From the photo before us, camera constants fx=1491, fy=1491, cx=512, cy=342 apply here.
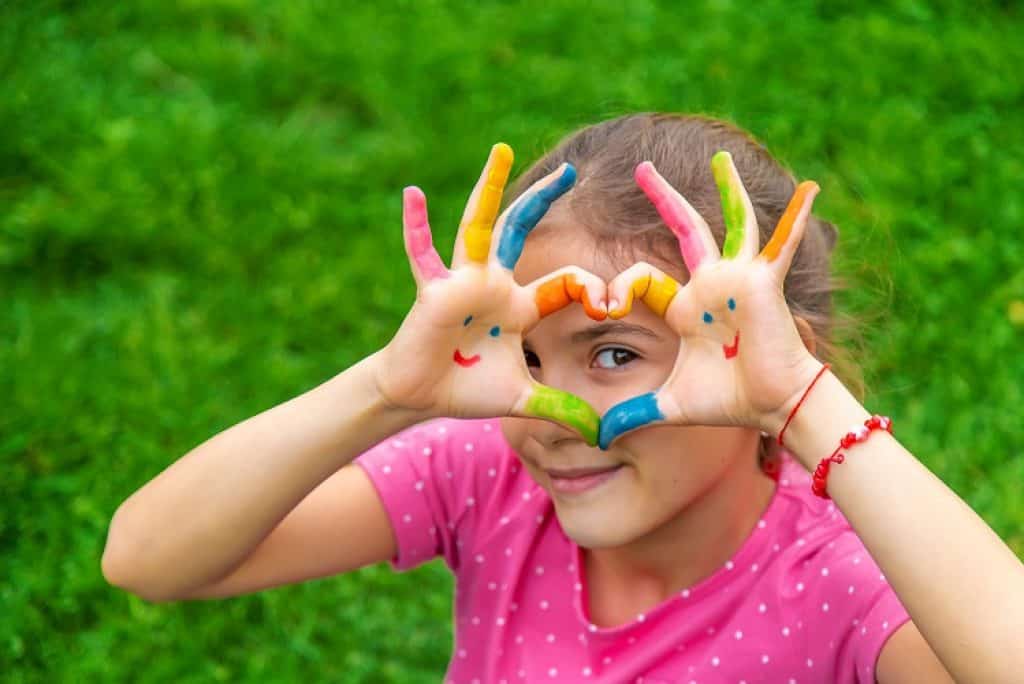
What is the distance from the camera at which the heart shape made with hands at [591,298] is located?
207cm

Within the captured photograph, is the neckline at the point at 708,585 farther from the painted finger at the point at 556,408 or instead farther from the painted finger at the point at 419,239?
the painted finger at the point at 419,239

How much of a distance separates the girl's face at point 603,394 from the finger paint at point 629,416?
65 millimetres

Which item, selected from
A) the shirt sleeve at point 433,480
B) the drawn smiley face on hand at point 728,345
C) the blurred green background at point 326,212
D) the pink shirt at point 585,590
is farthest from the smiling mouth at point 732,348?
the blurred green background at point 326,212

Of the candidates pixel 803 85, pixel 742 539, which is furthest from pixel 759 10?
pixel 742 539

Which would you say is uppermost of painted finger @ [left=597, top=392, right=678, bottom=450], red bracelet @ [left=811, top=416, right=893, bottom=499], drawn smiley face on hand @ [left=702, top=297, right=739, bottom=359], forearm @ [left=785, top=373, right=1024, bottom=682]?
drawn smiley face on hand @ [left=702, top=297, right=739, bottom=359]

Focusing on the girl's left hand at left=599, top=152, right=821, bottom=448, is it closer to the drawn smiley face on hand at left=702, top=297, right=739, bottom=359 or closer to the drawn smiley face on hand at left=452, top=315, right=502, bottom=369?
the drawn smiley face on hand at left=702, top=297, right=739, bottom=359

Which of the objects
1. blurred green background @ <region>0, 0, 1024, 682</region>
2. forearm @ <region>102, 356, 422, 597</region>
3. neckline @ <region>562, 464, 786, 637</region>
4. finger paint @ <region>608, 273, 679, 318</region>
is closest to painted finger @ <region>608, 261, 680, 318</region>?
finger paint @ <region>608, 273, 679, 318</region>

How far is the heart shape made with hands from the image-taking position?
2068 mm

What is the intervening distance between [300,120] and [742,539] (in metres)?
2.93

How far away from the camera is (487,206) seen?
6.86 feet

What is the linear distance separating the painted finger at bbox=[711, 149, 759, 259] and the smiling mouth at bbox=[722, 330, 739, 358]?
0.12 metres

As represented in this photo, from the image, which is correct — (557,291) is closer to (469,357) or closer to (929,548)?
(469,357)

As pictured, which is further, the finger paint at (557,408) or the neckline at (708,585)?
the neckline at (708,585)

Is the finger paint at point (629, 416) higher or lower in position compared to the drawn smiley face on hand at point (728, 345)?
lower
